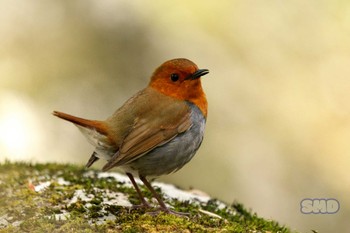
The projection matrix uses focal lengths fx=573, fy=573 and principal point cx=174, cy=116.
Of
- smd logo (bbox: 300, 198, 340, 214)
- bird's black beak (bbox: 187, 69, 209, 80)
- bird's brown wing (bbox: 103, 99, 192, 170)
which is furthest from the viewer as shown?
smd logo (bbox: 300, 198, 340, 214)

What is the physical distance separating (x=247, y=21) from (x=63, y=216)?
684cm

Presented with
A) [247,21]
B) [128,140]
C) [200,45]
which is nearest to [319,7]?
[247,21]

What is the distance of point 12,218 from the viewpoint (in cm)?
386

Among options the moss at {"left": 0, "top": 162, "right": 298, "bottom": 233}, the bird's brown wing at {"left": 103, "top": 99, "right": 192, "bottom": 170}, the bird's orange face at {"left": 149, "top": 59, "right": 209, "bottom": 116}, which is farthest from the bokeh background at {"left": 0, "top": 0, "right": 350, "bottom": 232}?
the bird's brown wing at {"left": 103, "top": 99, "right": 192, "bottom": 170}

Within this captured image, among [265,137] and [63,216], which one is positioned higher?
[265,137]

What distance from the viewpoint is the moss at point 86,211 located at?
12.1 ft

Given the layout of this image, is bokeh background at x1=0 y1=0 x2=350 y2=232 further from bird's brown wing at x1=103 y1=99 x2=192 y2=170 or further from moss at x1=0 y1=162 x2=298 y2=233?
bird's brown wing at x1=103 y1=99 x2=192 y2=170

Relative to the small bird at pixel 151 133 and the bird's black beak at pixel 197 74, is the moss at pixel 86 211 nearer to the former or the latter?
the small bird at pixel 151 133

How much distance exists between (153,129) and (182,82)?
1.83 feet

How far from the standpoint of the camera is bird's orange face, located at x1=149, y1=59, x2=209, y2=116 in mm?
4641

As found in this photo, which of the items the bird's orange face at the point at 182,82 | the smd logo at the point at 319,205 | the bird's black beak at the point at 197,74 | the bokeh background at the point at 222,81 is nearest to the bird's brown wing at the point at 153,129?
the bird's orange face at the point at 182,82

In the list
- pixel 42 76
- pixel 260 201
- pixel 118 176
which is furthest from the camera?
pixel 42 76

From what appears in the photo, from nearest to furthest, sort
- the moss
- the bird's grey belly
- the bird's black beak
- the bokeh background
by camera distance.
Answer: the moss, the bird's grey belly, the bird's black beak, the bokeh background

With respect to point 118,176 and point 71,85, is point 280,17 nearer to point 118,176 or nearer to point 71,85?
point 71,85
